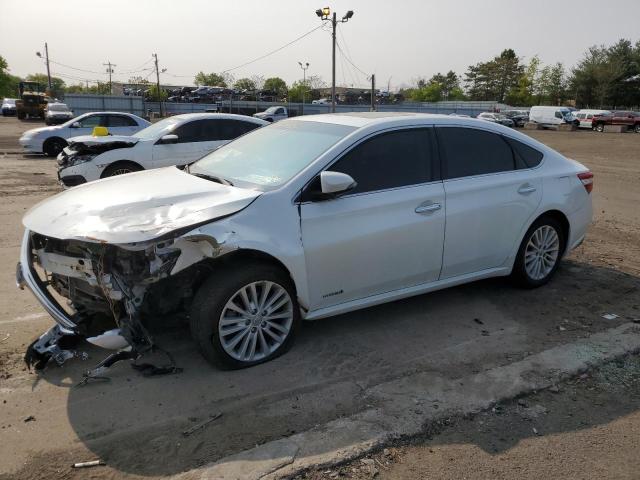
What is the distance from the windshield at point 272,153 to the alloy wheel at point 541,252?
2202 millimetres

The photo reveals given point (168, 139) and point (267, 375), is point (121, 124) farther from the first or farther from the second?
point (267, 375)

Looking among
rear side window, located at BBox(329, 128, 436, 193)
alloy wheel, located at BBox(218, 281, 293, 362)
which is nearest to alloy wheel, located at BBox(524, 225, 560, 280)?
rear side window, located at BBox(329, 128, 436, 193)

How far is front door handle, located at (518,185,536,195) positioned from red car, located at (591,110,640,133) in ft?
153

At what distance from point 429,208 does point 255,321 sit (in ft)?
5.43

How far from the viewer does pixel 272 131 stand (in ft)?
15.8

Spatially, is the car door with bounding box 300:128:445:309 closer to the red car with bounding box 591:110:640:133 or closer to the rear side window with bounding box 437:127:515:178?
the rear side window with bounding box 437:127:515:178

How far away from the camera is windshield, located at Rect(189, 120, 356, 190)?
399 cm

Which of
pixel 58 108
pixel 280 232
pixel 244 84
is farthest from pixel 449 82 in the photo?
pixel 280 232

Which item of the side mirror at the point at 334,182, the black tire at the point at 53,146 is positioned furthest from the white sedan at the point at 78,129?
the side mirror at the point at 334,182

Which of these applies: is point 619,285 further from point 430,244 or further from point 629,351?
point 430,244

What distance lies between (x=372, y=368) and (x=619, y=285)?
3257 mm

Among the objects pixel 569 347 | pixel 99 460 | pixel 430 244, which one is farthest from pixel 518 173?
pixel 99 460

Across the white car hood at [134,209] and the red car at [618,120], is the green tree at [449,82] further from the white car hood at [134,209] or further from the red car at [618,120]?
the white car hood at [134,209]

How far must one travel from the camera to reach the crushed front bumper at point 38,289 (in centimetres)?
345
